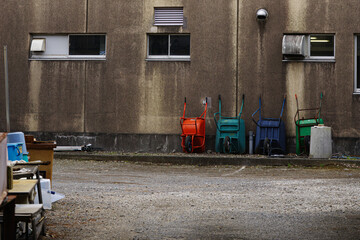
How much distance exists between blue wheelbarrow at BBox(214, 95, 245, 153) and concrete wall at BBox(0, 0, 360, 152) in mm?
631

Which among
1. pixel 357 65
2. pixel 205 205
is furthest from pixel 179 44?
pixel 205 205

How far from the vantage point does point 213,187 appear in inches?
411

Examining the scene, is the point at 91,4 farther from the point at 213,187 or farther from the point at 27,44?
the point at 213,187

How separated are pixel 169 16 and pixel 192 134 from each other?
12.4ft

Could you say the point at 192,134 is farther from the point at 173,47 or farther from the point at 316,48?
the point at 316,48

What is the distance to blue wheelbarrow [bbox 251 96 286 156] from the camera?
16516 mm

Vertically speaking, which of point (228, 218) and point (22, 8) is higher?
point (22, 8)

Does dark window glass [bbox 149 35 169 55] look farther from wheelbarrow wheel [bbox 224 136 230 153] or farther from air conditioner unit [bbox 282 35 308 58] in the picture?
air conditioner unit [bbox 282 35 308 58]

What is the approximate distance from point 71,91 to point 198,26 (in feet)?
14.4

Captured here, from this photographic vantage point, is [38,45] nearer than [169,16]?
No

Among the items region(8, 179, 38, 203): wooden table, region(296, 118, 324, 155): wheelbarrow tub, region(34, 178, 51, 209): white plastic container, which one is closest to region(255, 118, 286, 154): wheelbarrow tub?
region(296, 118, 324, 155): wheelbarrow tub

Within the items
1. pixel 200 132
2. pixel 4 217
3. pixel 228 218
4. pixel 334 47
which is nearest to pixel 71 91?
pixel 200 132

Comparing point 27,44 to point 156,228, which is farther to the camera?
point 27,44

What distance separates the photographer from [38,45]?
18000mm
